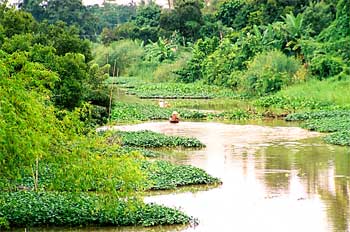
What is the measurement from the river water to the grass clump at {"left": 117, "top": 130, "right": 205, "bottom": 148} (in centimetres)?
62

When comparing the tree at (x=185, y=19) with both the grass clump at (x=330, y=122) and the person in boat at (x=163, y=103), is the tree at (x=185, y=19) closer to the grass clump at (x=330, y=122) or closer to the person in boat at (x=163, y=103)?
the person in boat at (x=163, y=103)

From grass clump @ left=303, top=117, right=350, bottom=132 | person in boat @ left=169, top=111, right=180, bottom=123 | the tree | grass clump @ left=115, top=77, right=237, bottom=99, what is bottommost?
grass clump @ left=303, top=117, right=350, bottom=132

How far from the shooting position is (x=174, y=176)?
2014 centimetres

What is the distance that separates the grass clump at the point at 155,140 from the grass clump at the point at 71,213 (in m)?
9.59

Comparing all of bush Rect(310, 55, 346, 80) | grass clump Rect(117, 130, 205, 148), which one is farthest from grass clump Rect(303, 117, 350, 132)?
bush Rect(310, 55, 346, 80)

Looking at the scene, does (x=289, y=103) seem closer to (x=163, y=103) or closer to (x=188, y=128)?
(x=163, y=103)

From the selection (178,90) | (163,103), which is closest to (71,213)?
(163,103)

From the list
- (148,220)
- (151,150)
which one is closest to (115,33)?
(151,150)

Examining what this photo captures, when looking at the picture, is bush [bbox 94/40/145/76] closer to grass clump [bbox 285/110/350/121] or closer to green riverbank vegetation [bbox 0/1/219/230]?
grass clump [bbox 285/110/350/121]

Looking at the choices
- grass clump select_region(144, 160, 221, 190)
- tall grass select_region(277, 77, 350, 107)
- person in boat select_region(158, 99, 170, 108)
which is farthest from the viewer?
person in boat select_region(158, 99, 170, 108)

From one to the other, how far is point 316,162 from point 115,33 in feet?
165

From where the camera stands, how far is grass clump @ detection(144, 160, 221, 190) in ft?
63.7

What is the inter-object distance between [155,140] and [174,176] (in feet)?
20.7

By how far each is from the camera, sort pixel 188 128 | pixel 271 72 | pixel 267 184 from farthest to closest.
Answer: pixel 271 72 → pixel 188 128 → pixel 267 184
